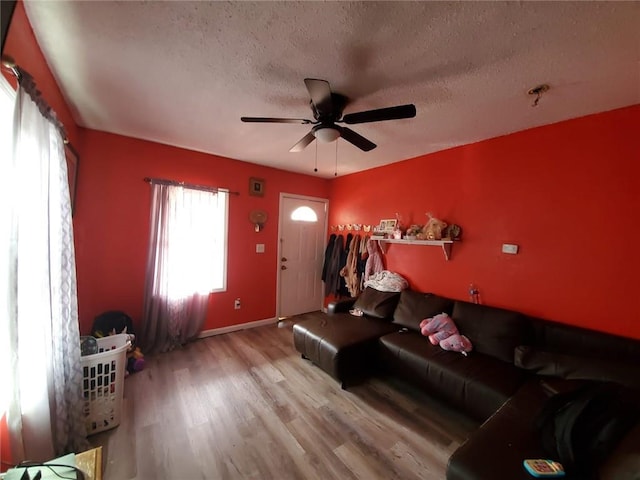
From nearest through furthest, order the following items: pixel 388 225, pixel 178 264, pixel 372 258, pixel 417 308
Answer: pixel 417 308 < pixel 178 264 < pixel 388 225 < pixel 372 258

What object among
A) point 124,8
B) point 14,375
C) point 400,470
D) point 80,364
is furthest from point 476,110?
point 80,364

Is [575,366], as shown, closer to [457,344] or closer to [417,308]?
[457,344]

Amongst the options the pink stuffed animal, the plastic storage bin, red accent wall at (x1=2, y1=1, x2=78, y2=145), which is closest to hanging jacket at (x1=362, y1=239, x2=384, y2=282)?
the pink stuffed animal

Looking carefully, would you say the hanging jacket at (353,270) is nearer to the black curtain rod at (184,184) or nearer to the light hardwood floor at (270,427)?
the light hardwood floor at (270,427)

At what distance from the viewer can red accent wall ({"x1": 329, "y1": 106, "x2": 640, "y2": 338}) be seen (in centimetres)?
184

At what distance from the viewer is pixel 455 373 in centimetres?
191

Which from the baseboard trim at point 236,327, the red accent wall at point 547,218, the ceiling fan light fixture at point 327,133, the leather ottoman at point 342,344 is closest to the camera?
the ceiling fan light fixture at point 327,133

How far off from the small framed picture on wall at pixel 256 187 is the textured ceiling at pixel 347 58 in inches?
52.4

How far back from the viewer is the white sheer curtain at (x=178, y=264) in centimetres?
286

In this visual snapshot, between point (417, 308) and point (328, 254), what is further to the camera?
point (328, 254)

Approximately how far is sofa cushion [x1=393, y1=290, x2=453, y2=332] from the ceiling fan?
1840 millimetres

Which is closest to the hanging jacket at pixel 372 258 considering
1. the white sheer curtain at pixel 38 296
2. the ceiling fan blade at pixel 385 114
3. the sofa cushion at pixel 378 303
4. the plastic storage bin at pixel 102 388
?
the sofa cushion at pixel 378 303

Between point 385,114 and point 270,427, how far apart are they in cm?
234

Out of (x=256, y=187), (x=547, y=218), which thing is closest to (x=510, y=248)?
(x=547, y=218)
